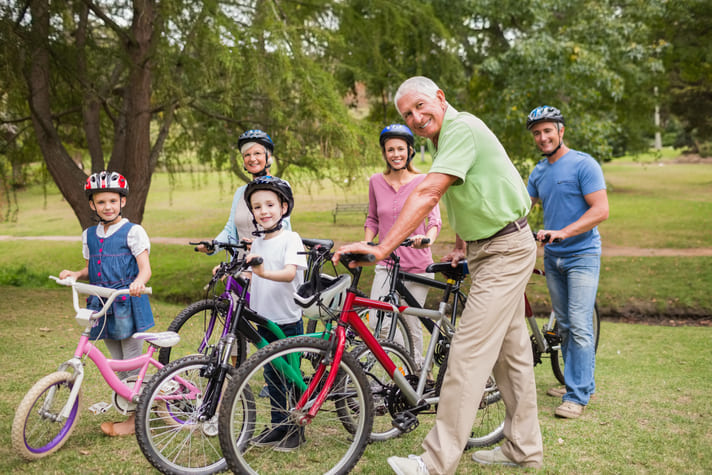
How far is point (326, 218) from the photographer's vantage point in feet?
85.8

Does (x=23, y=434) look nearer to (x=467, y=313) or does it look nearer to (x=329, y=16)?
(x=467, y=313)

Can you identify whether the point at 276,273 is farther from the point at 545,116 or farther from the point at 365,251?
the point at 545,116

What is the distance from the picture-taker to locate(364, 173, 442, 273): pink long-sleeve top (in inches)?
175

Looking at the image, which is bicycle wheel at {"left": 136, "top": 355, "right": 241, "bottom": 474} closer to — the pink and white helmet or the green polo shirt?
the pink and white helmet

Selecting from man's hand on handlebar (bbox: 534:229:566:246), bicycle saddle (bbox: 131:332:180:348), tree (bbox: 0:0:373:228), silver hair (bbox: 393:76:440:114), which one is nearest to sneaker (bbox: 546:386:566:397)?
man's hand on handlebar (bbox: 534:229:566:246)

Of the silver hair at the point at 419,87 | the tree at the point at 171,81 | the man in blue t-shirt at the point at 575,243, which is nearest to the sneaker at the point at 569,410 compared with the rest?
the man in blue t-shirt at the point at 575,243

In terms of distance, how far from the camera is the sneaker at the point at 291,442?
135 inches

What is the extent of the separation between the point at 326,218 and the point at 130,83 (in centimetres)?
1734

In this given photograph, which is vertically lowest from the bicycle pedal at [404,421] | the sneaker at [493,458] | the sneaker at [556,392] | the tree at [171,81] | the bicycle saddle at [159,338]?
the sneaker at [556,392]

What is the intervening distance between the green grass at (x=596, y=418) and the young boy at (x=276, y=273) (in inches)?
19.8

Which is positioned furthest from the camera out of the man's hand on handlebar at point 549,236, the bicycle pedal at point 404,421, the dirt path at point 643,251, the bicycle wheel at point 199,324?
the dirt path at point 643,251

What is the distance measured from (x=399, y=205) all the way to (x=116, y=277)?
6.26ft

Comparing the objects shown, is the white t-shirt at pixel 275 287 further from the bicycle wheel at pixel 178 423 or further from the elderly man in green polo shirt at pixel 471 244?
the elderly man in green polo shirt at pixel 471 244

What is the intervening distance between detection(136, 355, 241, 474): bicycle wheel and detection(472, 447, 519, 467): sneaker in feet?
4.52
